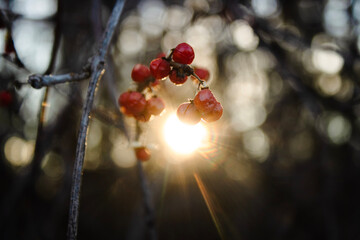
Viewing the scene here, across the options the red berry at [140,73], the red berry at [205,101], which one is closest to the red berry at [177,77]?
the red berry at [205,101]

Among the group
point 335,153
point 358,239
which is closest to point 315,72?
point 335,153

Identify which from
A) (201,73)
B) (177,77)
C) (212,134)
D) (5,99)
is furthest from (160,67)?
(212,134)

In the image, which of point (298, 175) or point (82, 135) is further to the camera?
point (298, 175)


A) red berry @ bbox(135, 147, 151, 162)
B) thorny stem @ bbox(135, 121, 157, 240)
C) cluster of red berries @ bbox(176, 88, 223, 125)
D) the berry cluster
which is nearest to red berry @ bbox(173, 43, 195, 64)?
the berry cluster

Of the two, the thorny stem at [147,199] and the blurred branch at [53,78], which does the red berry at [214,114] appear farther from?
the thorny stem at [147,199]

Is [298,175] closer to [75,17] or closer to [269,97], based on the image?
[269,97]

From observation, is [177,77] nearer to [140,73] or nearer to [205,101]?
[205,101]
